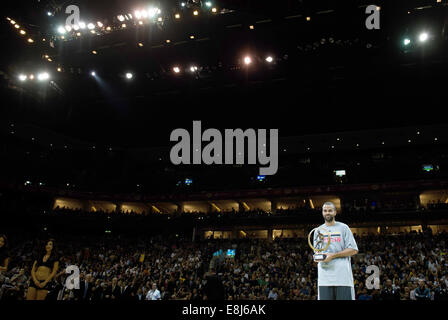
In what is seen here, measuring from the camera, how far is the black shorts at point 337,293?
3740 millimetres

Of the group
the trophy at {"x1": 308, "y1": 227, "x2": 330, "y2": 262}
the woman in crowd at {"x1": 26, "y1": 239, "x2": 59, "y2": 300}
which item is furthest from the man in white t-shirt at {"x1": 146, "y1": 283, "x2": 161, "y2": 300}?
the trophy at {"x1": 308, "y1": 227, "x2": 330, "y2": 262}

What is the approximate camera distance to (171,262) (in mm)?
21484

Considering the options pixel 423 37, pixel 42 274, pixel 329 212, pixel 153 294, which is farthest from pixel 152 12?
pixel 329 212

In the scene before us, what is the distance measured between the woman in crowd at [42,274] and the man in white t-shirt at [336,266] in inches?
195

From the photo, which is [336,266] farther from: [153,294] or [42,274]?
[153,294]

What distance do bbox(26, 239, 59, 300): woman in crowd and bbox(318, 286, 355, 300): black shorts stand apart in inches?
195

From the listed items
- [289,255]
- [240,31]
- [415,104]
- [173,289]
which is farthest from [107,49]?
[415,104]

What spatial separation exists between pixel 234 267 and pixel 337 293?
1583 cm

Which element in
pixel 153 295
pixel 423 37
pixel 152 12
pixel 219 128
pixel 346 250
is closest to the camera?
pixel 346 250

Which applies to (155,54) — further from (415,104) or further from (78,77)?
(415,104)

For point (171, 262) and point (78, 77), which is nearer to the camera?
point (78, 77)

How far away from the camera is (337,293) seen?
3.77 meters

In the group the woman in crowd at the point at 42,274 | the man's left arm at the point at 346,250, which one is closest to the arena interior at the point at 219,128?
the woman in crowd at the point at 42,274

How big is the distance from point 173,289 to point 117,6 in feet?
43.4
